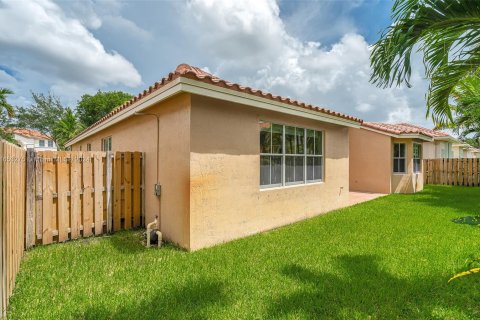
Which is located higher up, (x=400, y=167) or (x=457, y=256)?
(x=400, y=167)

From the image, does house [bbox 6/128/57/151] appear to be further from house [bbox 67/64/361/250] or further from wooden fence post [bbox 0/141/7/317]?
wooden fence post [bbox 0/141/7/317]

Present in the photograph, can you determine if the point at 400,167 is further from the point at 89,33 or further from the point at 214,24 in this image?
the point at 89,33

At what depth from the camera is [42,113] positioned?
138 ft

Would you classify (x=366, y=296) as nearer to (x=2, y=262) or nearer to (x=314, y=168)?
(x=2, y=262)

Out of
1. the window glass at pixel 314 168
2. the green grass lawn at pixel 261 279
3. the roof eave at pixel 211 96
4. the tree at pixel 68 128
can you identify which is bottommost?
the green grass lawn at pixel 261 279

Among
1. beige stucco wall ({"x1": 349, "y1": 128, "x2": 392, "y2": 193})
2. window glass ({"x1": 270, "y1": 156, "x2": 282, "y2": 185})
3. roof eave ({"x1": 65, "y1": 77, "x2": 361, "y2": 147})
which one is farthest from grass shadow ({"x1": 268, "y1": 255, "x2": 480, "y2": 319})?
beige stucco wall ({"x1": 349, "y1": 128, "x2": 392, "y2": 193})

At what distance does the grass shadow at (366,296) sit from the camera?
114 inches

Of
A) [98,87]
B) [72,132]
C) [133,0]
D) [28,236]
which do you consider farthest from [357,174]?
[98,87]

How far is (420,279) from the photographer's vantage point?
147 inches

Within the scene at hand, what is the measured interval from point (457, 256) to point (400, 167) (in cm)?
1096

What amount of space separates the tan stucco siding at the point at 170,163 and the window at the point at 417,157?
14.9m

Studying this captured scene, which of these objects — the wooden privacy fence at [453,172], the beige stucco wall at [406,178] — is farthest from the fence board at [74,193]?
the wooden privacy fence at [453,172]

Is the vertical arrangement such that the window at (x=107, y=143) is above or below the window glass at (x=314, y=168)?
above

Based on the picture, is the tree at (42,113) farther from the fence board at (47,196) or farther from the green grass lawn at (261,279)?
the green grass lawn at (261,279)
